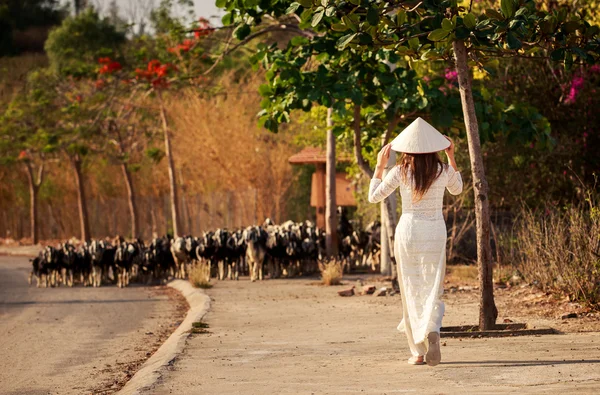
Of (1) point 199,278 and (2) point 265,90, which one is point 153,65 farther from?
(2) point 265,90

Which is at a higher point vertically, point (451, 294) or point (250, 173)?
point (250, 173)

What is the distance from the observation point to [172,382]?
8.85 meters

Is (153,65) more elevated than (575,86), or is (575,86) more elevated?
(153,65)

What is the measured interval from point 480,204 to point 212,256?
12858 millimetres

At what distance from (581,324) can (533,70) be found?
10903 millimetres

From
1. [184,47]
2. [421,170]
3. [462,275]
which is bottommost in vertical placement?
[462,275]

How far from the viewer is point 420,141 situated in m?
9.23

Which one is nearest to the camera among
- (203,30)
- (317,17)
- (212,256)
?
(317,17)

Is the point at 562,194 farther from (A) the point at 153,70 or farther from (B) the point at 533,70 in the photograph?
(A) the point at 153,70

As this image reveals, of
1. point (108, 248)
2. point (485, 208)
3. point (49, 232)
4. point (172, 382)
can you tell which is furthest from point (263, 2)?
point (49, 232)

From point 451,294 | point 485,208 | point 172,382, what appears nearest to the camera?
point 172,382

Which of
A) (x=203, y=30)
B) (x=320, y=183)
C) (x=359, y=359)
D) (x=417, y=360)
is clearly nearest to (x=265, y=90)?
(x=203, y=30)

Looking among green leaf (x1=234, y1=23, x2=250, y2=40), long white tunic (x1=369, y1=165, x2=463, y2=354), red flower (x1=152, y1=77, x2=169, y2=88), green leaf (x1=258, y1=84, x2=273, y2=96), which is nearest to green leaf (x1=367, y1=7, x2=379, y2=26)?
long white tunic (x1=369, y1=165, x2=463, y2=354)

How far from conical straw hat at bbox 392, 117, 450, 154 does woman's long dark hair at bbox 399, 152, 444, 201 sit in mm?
102
